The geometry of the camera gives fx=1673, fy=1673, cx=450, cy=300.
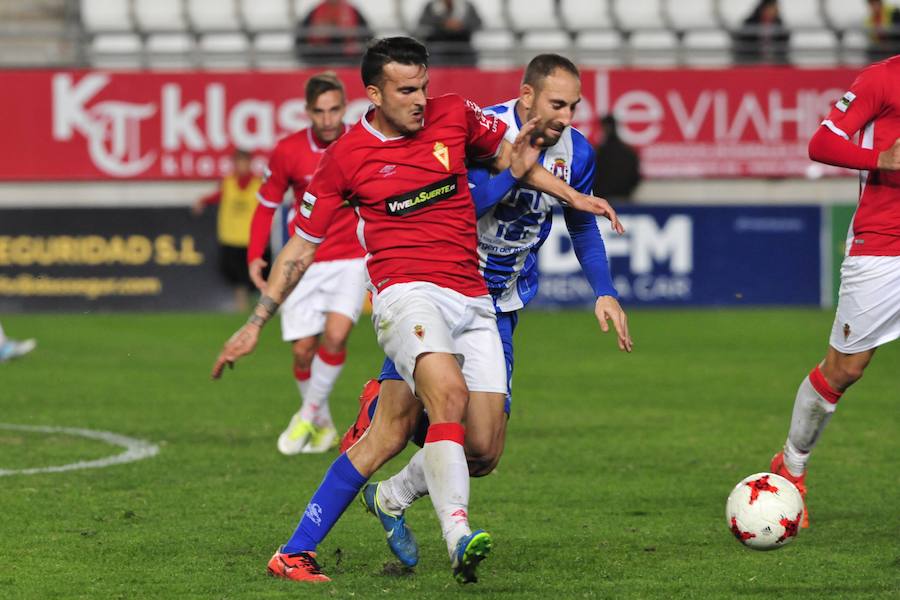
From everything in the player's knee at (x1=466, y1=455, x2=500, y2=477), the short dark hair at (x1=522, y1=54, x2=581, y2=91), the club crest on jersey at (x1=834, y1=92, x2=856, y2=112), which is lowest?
the player's knee at (x1=466, y1=455, x2=500, y2=477)

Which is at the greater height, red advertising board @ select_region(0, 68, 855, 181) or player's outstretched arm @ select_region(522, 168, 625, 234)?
player's outstretched arm @ select_region(522, 168, 625, 234)

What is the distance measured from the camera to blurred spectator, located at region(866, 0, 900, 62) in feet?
71.7

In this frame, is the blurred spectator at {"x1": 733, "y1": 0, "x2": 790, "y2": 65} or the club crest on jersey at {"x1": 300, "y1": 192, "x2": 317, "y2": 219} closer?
the club crest on jersey at {"x1": 300, "y1": 192, "x2": 317, "y2": 219}

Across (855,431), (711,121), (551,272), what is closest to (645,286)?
(551,272)

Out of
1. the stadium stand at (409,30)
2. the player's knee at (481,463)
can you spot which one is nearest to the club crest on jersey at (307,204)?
the player's knee at (481,463)

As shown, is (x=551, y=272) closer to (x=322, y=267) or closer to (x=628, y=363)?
(x=628, y=363)

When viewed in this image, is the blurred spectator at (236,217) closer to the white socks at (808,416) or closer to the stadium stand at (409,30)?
the stadium stand at (409,30)

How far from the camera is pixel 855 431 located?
10219 millimetres

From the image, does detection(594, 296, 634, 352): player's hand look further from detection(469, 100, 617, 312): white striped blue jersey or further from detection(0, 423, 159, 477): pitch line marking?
detection(0, 423, 159, 477): pitch line marking

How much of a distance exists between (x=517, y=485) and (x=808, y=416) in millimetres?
1631

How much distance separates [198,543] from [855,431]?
4993 mm

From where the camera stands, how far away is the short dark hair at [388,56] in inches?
232

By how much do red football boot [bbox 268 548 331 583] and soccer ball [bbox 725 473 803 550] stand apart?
63.5 inches

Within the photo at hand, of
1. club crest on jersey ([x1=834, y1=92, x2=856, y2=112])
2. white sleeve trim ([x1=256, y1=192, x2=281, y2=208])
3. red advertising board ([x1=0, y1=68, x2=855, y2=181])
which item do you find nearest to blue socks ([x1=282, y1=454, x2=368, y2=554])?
club crest on jersey ([x1=834, y1=92, x2=856, y2=112])
